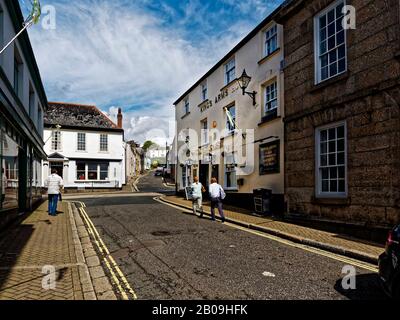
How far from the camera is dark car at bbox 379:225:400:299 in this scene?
3.62 m

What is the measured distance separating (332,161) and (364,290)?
5.65 metres

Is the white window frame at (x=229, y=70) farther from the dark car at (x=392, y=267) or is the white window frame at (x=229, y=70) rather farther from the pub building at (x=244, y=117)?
the dark car at (x=392, y=267)

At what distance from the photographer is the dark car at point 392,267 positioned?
3.62 metres

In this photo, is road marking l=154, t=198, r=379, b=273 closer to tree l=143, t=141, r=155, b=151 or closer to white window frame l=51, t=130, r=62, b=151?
white window frame l=51, t=130, r=62, b=151

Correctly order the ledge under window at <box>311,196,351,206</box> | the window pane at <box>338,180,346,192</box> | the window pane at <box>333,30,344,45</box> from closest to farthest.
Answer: the ledge under window at <box>311,196,351,206</box>, the window pane at <box>338,180,346,192</box>, the window pane at <box>333,30,344,45</box>

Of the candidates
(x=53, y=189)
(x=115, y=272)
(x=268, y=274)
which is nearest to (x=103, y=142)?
(x=53, y=189)

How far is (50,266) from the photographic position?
5.71 m

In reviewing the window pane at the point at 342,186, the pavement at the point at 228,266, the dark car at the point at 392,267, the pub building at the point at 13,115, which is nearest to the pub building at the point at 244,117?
the window pane at the point at 342,186

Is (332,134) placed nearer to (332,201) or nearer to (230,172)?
(332,201)

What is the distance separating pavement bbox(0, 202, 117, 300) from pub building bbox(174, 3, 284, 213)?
8064mm

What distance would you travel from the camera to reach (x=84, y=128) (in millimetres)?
34875

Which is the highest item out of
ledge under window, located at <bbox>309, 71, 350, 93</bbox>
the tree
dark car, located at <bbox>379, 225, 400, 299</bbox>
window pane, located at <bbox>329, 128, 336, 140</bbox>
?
the tree

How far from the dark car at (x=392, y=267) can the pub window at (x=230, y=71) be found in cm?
1439

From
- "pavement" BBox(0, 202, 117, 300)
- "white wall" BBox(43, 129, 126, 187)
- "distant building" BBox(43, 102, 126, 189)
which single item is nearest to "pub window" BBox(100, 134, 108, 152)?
"distant building" BBox(43, 102, 126, 189)
